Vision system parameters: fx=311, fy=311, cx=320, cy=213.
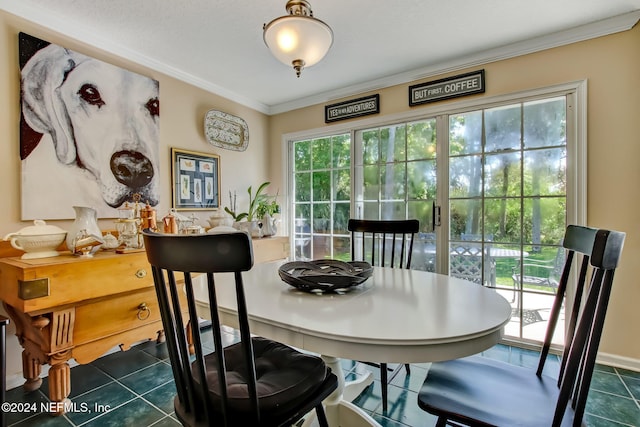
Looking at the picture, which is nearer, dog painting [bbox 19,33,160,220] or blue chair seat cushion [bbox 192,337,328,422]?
blue chair seat cushion [bbox 192,337,328,422]

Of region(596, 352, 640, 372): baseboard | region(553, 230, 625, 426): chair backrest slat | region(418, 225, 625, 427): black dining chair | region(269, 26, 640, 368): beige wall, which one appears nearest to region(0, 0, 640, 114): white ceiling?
region(269, 26, 640, 368): beige wall

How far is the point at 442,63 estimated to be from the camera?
2.67 m

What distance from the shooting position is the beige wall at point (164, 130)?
1.86 meters

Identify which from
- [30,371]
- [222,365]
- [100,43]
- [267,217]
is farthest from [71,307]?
[100,43]

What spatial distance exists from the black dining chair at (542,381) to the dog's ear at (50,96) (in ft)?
8.29

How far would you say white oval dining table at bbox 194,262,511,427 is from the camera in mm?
820

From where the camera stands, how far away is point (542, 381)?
45.4 inches

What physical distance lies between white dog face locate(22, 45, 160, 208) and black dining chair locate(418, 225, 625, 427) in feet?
8.00

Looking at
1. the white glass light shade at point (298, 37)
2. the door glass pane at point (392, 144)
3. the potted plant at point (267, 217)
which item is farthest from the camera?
the potted plant at point (267, 217)

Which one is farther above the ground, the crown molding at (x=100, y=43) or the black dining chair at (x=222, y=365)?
the crown molding at (x=100, y=43)

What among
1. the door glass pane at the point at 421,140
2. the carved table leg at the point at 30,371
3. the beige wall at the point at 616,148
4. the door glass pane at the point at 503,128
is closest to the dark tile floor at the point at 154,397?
the carved table leg at the point at 30,371

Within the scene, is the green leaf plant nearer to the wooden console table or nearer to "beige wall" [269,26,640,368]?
the wooden console table

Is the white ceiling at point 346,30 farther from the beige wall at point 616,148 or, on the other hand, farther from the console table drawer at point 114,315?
the console table drawer at point 114,315

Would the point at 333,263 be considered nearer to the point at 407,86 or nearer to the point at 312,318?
the point at 312,318
